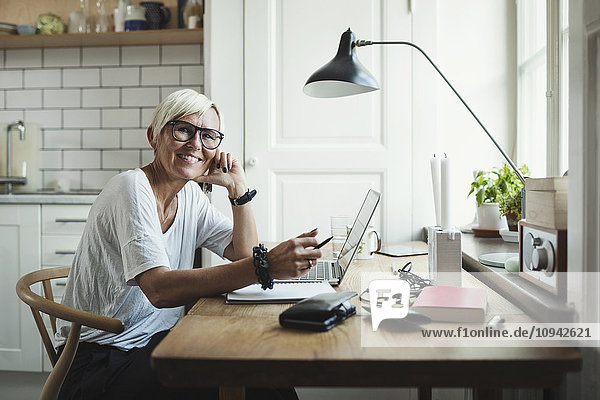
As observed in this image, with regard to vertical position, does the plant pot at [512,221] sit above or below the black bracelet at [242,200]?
below

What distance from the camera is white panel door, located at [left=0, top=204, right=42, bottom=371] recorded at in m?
2.84

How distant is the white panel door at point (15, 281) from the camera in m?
2.84

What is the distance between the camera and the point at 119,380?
4.58ft

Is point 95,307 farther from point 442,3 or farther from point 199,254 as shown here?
point 442,3

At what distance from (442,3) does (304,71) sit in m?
0.82

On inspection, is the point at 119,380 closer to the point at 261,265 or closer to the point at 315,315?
the point at 261,265

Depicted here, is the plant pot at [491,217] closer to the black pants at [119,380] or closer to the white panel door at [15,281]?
the black pants at [119,380]

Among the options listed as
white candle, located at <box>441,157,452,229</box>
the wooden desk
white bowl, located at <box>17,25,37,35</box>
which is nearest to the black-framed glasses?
white candle, located at <box>441,157,452,229</box>

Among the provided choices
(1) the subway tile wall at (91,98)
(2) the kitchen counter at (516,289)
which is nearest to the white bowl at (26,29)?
(1) the subway tile wall at (91,98)

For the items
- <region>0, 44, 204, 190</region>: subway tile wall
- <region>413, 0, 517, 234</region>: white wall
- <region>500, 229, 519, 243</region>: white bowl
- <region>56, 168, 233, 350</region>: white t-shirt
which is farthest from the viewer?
<region>0, 44, 204, 190</region>: subway tile wall

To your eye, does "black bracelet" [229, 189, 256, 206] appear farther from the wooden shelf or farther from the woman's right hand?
the wooden shelf

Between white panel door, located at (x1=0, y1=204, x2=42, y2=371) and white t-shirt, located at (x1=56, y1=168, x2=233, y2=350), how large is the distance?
4.57 feet

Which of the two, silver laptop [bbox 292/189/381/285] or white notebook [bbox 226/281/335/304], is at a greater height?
silver laptop [bbox 292/189/381/285]

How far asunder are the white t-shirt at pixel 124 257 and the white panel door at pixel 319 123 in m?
0.98
